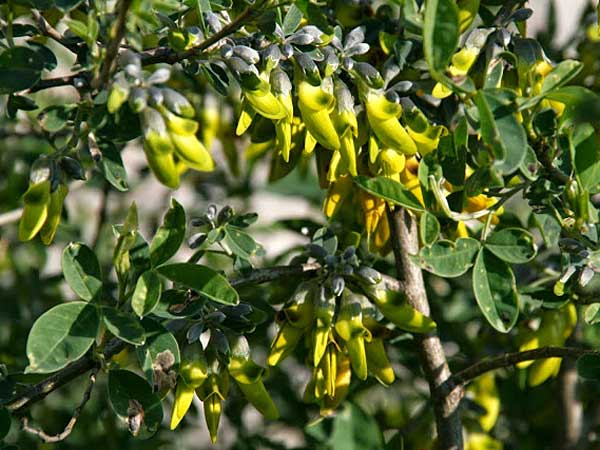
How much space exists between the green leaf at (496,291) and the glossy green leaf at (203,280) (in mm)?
229

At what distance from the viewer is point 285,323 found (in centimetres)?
108

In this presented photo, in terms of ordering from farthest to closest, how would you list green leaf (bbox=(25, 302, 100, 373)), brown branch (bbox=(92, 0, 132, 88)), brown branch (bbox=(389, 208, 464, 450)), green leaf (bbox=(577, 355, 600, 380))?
brown branch (bbox=(389, 208, 464, 450)) < green leaf (bbox=(577, 355, 600, 380)) < green leaf (bbox=(25, 302, 100, 373)) < brown branch (bbox=(92, 0, 132, 88))

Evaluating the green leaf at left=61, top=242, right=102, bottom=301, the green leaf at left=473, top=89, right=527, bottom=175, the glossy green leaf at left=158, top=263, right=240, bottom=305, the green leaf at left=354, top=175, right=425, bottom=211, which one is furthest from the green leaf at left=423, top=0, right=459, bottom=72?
the green leaf at left=61, top=242, right=102, bottom=301

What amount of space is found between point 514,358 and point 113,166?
18.0 inches

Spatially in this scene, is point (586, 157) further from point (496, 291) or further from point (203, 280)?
point (203, 280)

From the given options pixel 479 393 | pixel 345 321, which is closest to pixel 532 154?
pixel 345 321

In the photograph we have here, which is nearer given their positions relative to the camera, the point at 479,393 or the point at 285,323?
the point at 285,323

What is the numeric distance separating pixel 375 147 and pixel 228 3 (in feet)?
0.66

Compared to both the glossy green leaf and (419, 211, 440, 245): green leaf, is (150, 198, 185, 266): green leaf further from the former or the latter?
(419, 211, 440, 245): green leaf

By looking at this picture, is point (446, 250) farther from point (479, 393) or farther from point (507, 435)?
point (507, 435)

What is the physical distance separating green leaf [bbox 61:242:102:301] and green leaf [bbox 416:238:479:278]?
303 mm

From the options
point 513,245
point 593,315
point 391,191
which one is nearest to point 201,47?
point 391,191

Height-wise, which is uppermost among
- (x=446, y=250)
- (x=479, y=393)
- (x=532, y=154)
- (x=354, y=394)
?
(x=532, y=154)

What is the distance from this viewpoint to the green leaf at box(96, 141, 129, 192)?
1.01m
